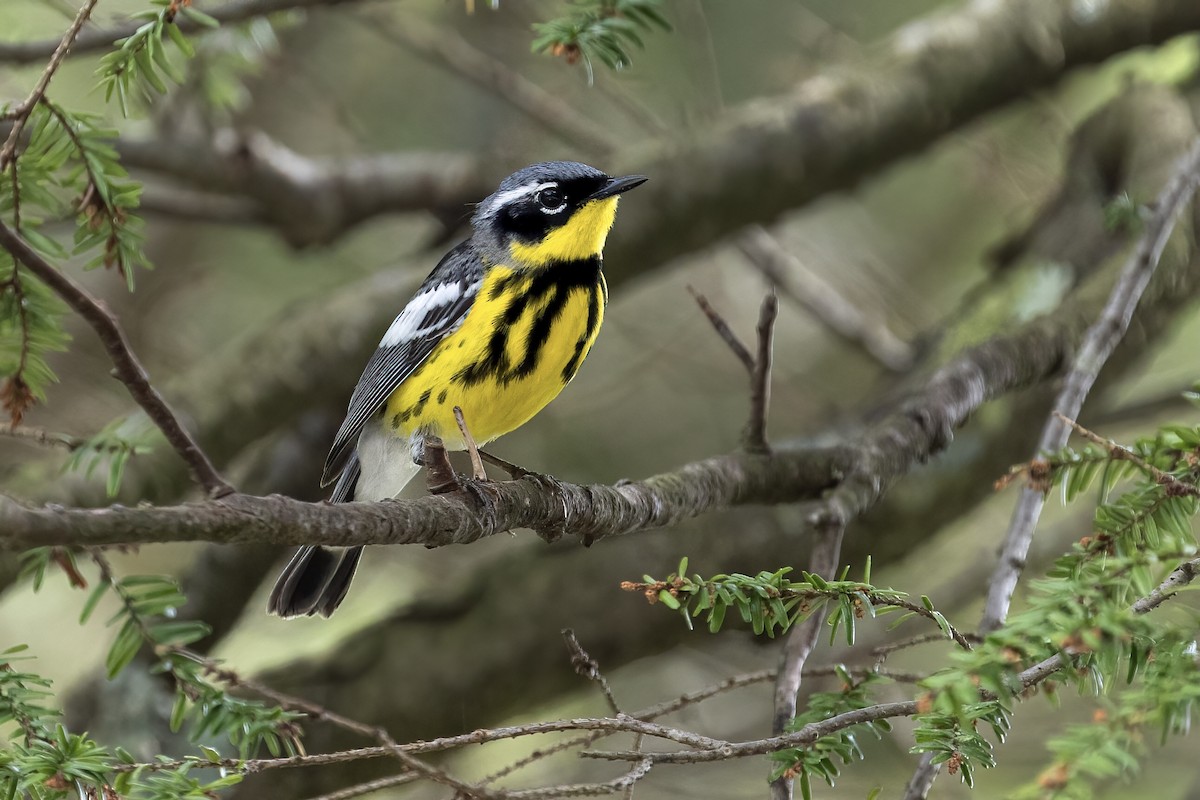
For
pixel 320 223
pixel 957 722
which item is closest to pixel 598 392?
pixel 320 223

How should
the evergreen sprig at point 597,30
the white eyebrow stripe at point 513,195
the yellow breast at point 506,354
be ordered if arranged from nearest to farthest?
the evergreen sprig at point 597,30 < the yellow breast at point 506,354 < the white eyebrow stripe at point 513,195

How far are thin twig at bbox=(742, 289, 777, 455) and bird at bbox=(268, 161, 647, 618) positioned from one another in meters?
0.57

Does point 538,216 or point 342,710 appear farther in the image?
point 342,710

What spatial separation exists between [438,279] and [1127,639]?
8.22 feet

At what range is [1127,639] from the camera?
4.03 feet

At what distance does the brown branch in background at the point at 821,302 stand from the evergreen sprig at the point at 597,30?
2449 millimetres

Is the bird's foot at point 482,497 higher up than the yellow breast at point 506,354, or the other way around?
the yellow breast at point 506,354

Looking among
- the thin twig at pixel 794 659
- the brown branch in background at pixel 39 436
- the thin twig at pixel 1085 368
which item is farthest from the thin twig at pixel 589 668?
the brown branch in background at pixel 39 436

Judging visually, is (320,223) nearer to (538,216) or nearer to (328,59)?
(538,216)

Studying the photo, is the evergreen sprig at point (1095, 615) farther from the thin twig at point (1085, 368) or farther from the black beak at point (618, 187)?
the black beak at point (618, 187)

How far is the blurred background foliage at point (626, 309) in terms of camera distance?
13.1ft

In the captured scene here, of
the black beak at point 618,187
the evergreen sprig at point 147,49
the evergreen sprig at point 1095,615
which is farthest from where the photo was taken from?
the black beak at point 618,187

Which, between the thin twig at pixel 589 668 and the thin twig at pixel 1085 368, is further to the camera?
the thin twig at pixel 1085 368

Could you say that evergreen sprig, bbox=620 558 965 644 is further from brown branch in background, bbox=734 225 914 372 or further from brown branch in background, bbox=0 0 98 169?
brown branch in background, bbox=734 225 914 372
